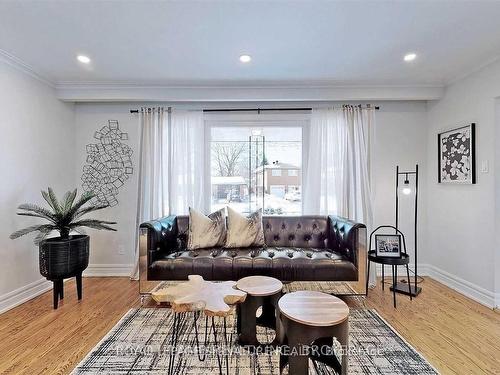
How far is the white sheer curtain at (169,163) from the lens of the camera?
366 centimetres

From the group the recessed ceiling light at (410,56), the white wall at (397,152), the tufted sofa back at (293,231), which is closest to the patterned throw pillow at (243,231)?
the tufted sofa back at (293,231)

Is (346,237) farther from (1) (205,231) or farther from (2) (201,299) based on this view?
(2) (201,299)

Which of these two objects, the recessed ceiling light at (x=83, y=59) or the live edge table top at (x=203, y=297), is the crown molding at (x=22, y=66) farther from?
the live edge table top at (x=203, y=297)

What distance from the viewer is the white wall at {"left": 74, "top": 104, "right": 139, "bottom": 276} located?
378 centimetres

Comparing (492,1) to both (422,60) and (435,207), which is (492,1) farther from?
(435,207)

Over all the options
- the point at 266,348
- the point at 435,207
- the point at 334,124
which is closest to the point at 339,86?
the point at 334,124

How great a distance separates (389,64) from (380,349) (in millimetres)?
2683

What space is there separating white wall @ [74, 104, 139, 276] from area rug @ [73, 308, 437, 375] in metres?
1.52

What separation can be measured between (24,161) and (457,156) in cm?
483

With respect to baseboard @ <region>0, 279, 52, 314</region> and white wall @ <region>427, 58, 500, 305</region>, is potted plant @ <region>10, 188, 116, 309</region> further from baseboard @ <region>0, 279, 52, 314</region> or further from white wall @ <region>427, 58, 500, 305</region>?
white wall @ <region>427, 58, 500, 305</region>

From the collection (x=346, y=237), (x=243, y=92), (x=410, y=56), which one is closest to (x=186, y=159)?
(x=243, y=92)

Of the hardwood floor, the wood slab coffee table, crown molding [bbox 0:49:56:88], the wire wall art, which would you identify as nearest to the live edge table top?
the wood slab coffee table

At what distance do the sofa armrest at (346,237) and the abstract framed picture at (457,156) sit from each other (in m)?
1.42

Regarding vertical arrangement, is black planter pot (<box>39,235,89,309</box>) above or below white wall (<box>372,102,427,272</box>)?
below
